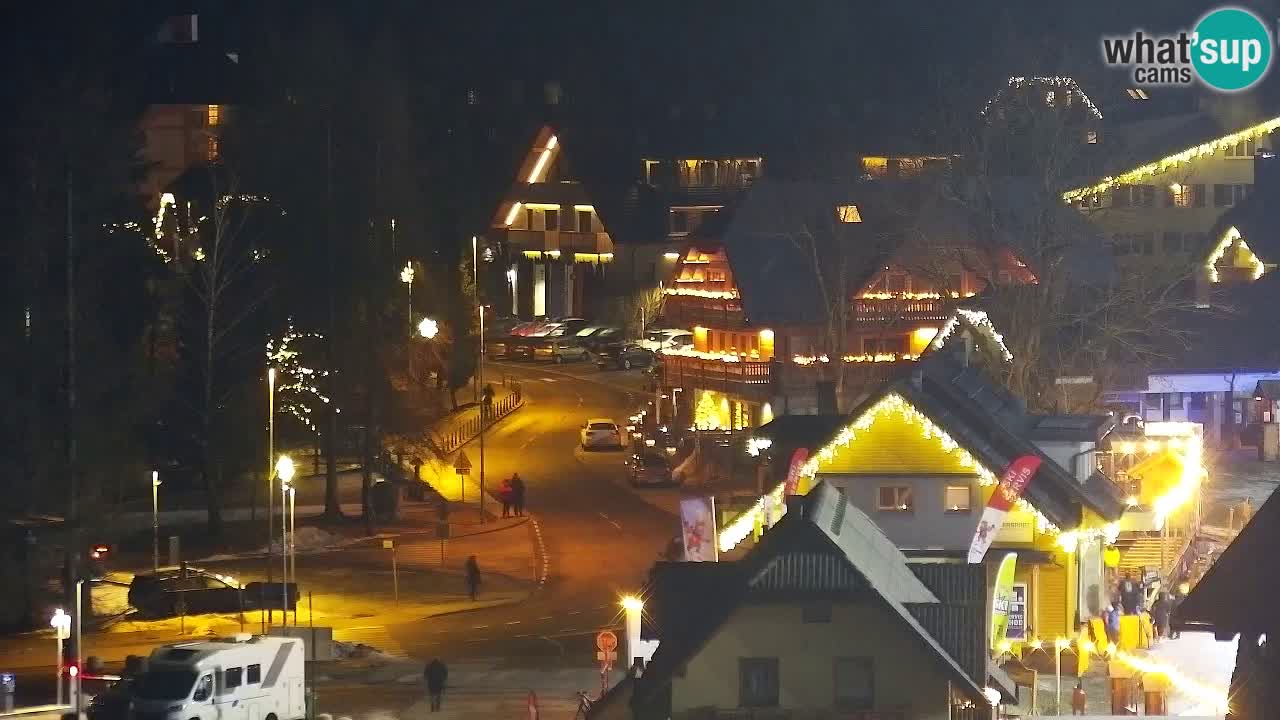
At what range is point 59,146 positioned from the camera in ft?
196

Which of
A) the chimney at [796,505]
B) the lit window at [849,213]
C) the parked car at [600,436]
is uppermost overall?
the lit window at [849,213]

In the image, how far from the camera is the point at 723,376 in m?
80.1

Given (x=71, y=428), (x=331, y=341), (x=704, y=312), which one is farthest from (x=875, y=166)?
(x=71, y=428)

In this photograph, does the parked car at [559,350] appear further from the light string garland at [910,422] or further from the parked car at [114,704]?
the parked car at [114,704]

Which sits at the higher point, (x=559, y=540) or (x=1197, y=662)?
(x=1197, y=662)

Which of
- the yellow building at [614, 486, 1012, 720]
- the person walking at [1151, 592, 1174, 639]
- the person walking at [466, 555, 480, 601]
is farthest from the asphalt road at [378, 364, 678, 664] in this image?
the yellow building at [614, 486, 1012, 720]

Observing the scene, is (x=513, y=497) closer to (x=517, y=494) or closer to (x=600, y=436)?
(x=517, y=494)

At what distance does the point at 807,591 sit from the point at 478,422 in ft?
173

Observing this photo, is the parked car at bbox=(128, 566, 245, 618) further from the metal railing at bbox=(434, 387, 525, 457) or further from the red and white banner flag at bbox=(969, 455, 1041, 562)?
the metal railing at bbox=(434, 387, 525, 457)

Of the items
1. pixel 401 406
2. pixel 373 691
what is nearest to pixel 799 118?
pixel 401 406

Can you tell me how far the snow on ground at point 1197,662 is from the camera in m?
38.8

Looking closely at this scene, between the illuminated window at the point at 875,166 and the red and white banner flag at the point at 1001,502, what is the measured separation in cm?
6656

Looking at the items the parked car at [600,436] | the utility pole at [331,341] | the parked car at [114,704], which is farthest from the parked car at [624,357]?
the parked car at [114,704]

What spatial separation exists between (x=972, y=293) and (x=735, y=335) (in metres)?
8.28
